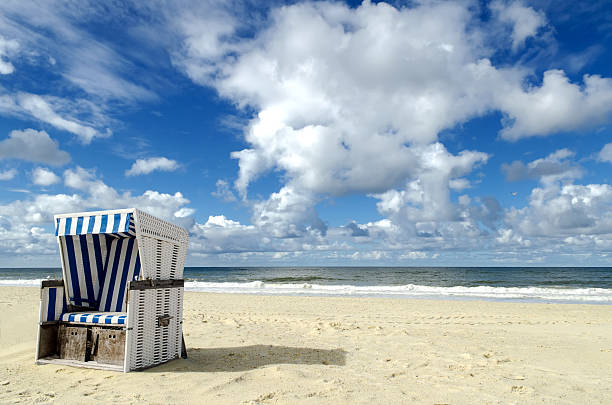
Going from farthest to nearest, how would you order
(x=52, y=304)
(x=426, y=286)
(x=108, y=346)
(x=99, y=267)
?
(x=426, y=286)
(x=99, y=267)
(x=52, y=304)
(x=108, y=346)

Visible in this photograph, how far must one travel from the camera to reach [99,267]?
6211 mm

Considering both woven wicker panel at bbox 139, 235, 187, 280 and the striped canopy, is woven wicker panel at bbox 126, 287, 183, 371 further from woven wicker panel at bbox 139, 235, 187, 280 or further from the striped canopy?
the striped canopy

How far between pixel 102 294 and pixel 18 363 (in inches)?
Answer: 51.3

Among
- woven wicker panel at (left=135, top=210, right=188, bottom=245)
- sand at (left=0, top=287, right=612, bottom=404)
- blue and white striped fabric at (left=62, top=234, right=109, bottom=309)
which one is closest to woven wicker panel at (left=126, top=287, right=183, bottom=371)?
sand at (left=0, top=287, right=612, bottom=404)

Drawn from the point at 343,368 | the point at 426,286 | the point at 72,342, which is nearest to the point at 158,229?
the point at 72,342

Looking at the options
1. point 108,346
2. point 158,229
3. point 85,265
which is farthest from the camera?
point 85,265

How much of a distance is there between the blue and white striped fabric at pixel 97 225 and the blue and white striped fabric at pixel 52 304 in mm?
757

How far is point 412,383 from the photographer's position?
4602mm

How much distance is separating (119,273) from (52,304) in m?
1.00

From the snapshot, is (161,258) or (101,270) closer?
(161,258)

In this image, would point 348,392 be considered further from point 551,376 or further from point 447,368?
point 551,376

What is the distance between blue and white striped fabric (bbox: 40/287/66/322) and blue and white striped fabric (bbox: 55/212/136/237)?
0.76 m

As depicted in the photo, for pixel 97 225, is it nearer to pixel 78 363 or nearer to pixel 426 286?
pixel 78 363

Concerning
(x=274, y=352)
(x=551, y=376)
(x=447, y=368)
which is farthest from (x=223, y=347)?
(x=551, y=376)
